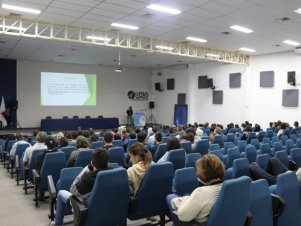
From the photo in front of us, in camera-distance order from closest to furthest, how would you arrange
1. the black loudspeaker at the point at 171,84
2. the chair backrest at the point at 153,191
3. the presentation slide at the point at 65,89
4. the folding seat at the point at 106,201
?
the folding seat at the point at 106,201 < the chair backrest at the point at 153,191 < the presentation slide at the point at 65,89 < the black loudspeaker at the point at 171,84

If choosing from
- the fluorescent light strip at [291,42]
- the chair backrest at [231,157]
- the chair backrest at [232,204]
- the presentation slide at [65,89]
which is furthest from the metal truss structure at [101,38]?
the chair backrest at [232,204]

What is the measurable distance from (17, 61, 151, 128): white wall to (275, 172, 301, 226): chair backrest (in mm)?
16456

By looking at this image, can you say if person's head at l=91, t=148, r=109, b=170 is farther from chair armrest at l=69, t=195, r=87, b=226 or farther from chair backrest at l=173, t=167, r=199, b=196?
chair backrest at l=173, t=167, r=199, b=196

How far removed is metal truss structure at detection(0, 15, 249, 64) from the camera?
910 centimetres

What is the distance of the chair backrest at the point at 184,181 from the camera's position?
316 cm

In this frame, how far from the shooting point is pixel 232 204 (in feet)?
7.13

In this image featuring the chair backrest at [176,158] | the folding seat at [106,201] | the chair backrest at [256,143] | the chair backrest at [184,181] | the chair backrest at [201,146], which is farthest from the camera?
the chair backrest at [256,143]

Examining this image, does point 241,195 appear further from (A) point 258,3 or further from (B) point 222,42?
(B) point 222,42

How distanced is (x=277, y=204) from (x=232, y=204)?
76 centimetres

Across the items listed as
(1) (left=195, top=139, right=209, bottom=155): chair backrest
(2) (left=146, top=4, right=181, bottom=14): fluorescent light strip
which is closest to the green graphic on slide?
(2) (left=146, top=4, right=181, bottom=14): fluorescent light strip

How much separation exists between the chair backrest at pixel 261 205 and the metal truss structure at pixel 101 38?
8.57m

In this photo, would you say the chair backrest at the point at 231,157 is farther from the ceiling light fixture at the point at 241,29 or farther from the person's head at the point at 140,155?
the ceiling light fixture at the point at 241,29

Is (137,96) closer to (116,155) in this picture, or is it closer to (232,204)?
(116,155)

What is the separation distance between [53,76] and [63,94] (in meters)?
1.27
